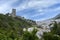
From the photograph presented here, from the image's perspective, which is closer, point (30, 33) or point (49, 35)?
point (30, 33)

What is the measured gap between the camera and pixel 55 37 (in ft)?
92.0

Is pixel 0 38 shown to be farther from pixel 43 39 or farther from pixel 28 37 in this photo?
pixel 43 39

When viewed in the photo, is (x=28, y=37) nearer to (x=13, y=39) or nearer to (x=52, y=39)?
(x=13, y=39)

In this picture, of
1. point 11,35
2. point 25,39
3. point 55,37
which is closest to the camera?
point 25,39

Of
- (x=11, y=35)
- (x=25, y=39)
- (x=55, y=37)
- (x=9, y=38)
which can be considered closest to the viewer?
(x=25, y=39)

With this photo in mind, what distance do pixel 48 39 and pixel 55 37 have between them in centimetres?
92

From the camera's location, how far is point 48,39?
2822cm

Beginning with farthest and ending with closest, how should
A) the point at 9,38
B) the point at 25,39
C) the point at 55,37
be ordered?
the point at 55,37, the point at 9,38, the point at 25,39

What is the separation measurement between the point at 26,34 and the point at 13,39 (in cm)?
235

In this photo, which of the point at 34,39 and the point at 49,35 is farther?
the point at 49,35

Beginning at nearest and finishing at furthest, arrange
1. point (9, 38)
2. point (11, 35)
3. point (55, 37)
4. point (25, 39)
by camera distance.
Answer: point (25, 39)
point (9, 38)
point (11, 35)
point (55, 37)

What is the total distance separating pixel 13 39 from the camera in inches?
944

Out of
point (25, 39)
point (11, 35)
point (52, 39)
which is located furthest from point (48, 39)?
point (25, 39)

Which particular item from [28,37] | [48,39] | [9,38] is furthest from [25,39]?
[48,39]
